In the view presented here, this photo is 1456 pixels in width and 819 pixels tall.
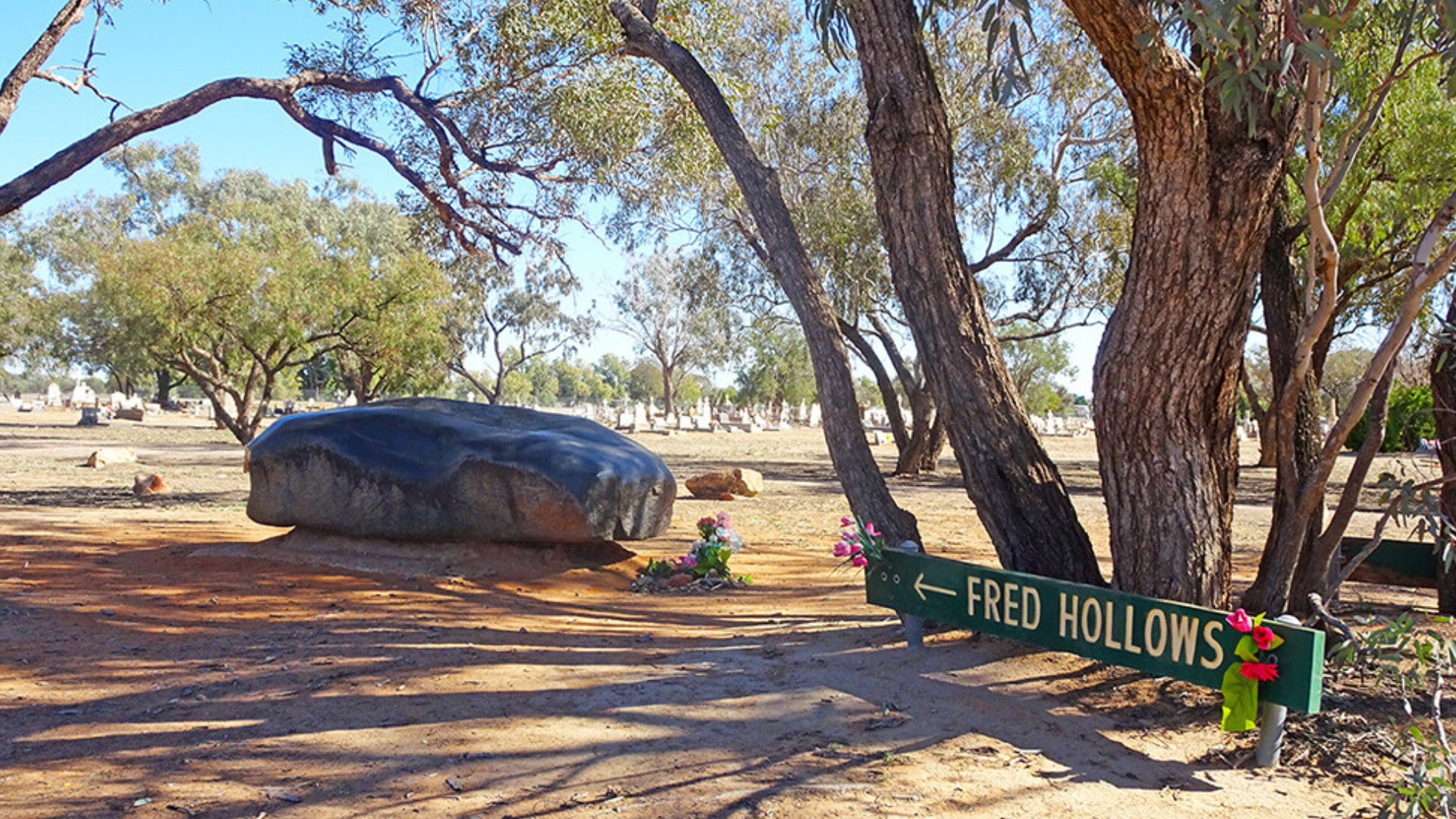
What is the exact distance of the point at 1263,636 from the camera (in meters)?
3.34

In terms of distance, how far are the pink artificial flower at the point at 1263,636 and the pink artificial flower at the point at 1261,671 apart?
2.3 inches

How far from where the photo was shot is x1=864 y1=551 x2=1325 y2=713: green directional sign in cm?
334

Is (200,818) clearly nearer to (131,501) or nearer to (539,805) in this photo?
(539,805)

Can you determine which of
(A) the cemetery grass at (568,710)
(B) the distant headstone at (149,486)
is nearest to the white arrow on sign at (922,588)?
(A) the cemetery grass at (568,710)

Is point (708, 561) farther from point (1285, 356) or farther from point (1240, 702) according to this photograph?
point (1240, 702)

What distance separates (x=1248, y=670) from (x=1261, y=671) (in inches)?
1.5

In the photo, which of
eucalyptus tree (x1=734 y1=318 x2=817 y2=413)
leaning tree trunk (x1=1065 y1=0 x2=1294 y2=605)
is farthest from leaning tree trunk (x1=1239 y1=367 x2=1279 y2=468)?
eucalyptus tree (x1=734 y1=318 x2=817 y2=413)

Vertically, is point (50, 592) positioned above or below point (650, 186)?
below

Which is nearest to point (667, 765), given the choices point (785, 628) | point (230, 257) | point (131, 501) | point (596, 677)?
point (596, 677)

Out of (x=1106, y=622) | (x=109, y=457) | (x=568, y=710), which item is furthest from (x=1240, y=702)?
(x=109, y=457)

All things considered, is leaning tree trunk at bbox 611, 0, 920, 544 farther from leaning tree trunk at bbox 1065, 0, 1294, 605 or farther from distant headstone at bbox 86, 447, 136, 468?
distant headstone at bbox 86, 447, 136, 468

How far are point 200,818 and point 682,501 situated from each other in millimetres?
10553

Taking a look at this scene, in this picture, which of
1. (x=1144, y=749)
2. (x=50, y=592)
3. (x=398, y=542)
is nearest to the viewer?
(x=1144, y=749)

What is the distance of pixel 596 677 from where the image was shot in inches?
179
